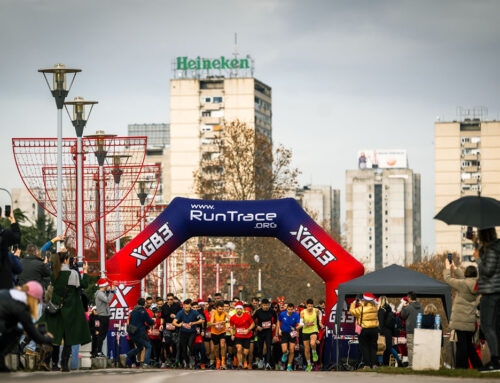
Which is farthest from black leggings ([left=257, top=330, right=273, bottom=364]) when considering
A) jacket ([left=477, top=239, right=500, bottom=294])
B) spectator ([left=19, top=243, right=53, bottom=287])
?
jacket ([left=477, top=239, right=500, bottom=294])

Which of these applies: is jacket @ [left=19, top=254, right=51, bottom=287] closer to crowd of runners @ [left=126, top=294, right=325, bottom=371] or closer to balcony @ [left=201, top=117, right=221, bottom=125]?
crowd of runners @ [left=126, top=294, right=325, bottom=371]

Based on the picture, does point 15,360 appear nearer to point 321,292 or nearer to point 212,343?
point 212,343

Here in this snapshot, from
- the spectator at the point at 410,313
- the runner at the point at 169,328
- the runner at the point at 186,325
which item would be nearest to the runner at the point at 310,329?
the runner at the point at 186,325

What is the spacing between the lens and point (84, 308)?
761 inches

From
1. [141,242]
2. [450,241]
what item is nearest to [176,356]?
[141,242]

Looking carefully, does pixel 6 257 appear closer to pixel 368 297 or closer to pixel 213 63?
pixel 368 297

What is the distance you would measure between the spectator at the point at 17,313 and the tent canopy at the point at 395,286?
1192cm

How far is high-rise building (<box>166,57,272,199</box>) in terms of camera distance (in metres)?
148

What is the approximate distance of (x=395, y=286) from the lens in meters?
25.7

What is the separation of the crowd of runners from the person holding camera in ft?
27.4

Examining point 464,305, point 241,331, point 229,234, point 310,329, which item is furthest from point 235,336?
point 464,305

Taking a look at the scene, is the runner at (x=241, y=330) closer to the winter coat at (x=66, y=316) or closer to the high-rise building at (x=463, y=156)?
the winter coat at (x=66, y=316)

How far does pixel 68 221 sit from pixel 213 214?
787cm

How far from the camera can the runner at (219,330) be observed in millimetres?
28859
